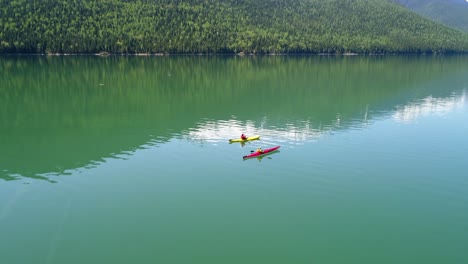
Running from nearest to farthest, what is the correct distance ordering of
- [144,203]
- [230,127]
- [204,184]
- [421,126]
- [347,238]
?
[347,238], [144,203], [204,184], [230,127], [421,126]

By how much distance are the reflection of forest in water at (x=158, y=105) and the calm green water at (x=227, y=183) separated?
33 cm

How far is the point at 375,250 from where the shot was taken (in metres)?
20.3

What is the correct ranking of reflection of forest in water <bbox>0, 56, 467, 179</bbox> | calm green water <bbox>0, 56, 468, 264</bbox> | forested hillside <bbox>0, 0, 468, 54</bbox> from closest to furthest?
calm green water <bbox>0, 56, 468, 264</bbox> → reflection of forest in water <bbox>0, 56, 467, 179</bbox> → forested hillside <bbox>0, 0, 468, 54</bbox>

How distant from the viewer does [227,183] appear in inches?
1121

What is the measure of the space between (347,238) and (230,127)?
25.1 meters

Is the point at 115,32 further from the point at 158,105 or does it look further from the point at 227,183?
the point at 227,183

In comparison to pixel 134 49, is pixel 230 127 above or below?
below

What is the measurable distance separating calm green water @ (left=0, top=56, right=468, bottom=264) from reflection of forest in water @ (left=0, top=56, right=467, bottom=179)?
0.33 metres

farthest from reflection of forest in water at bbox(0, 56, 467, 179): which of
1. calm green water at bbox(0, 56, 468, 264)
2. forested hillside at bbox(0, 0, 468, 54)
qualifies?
forested hillside at bbox(0, 0, 468, 54)

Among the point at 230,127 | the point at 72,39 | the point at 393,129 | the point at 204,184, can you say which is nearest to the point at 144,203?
the point at 204,184

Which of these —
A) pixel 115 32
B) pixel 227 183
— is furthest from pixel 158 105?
pixel 115 32

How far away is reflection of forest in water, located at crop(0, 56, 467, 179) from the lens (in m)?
36.8

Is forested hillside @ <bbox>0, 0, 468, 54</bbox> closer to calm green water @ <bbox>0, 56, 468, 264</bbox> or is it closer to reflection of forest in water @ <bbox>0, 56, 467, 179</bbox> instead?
reflection of forest in water @ <bbox>0, 56, 467, 179</bbox>

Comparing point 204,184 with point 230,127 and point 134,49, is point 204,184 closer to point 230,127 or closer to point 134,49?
point 230,127
